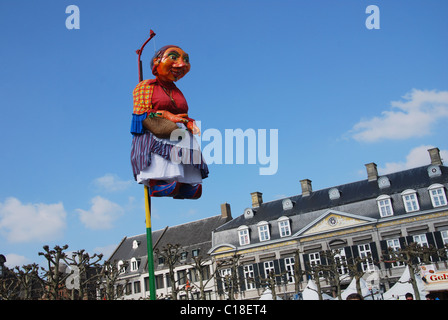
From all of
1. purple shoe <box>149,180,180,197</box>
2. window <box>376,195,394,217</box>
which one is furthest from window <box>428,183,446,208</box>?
purple shoe <box>149,180,180,197</box>

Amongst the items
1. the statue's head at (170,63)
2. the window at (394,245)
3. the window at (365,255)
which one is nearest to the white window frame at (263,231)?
the window at (365,255)

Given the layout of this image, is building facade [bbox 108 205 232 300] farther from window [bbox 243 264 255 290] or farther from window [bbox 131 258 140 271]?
window [bbox 243 264 255 290]

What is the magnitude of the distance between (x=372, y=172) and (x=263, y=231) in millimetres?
10481

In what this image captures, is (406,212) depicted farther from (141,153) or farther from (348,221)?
(141,153)

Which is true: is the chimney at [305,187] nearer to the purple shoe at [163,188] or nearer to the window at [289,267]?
the window at [289,267]

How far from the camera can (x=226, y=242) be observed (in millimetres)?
41312

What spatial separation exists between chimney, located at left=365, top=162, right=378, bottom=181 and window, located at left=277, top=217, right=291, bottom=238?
779 cm

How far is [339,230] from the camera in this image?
35.7m

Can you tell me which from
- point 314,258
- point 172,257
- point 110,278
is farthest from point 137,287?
point 314,258

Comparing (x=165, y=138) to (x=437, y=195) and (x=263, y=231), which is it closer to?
(x=437, y=195)

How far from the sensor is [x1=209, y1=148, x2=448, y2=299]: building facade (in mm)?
33031

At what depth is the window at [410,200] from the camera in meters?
33.7
